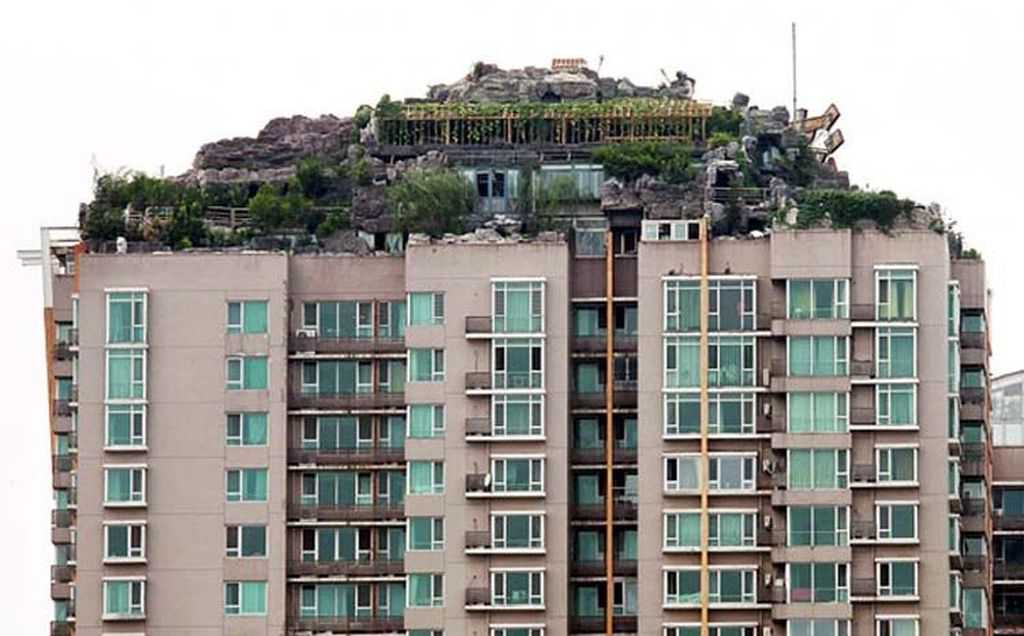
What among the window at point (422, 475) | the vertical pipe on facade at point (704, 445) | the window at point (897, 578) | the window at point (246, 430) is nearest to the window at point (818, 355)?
the vertical pipe on facade at point (704, 445)

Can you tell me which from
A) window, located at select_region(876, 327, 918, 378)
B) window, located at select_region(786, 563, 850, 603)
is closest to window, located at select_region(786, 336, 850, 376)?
window, located at select_region(876, 327, 918, 378)

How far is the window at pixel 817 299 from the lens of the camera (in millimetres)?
136750

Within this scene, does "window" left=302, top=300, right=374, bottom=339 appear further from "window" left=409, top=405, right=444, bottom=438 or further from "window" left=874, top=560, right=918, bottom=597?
"window" left=874, top=560, right=918, bottom=597

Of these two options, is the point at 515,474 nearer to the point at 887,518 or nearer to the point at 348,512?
the point at 348,512

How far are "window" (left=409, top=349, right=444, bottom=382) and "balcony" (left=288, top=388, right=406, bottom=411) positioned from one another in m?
1.55

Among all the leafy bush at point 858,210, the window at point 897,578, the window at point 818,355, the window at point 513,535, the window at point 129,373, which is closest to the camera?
the window at point 897,578

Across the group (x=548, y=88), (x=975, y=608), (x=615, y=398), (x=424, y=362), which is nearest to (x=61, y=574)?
(x=424, y=362)

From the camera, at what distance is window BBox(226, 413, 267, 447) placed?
138750 mm

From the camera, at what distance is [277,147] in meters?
153

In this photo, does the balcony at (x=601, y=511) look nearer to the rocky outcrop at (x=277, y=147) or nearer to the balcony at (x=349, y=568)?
the balcony at (x=349, y=568)

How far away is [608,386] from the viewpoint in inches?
5468

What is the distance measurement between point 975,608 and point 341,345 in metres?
25.0

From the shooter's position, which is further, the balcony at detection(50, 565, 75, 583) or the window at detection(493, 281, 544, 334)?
the balcony at detection(50, 565, 75, 583)

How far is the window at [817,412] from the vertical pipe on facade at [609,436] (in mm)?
6552
